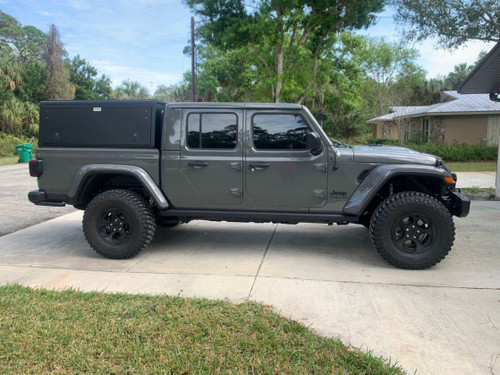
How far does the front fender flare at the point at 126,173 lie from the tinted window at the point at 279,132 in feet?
4.39

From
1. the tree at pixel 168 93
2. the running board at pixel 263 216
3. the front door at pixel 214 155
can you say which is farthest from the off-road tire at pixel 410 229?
the tree at pixel 168 93

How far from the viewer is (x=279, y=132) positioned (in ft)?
16.2

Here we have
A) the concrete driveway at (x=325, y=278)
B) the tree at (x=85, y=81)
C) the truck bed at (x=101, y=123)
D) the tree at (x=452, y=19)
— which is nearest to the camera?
the concrete driveway at (x=325, y=278)

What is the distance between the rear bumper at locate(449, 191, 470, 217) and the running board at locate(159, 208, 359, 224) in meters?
1.15

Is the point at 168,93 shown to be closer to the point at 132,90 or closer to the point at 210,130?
the point at 132,90

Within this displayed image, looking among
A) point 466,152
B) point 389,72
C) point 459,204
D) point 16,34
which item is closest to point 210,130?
point 459,204

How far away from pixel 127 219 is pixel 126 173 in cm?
59

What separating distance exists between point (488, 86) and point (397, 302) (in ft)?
28.6

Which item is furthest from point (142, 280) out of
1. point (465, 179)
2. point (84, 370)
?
point (465, 179)

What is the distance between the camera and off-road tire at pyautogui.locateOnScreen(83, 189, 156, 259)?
16.4 ft

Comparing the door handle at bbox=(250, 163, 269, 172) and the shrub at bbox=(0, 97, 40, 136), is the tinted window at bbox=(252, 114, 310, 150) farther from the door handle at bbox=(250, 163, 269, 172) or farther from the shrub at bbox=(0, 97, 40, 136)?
the shrub at bbox=(0, 97, 40, 136)

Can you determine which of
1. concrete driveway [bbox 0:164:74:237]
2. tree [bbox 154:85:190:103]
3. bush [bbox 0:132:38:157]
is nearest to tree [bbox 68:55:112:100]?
bush [bbox 0:132:38:157]

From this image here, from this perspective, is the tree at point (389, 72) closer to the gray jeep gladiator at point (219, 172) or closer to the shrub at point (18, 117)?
the shrub at point (18, 117)

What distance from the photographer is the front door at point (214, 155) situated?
4.94 meters
